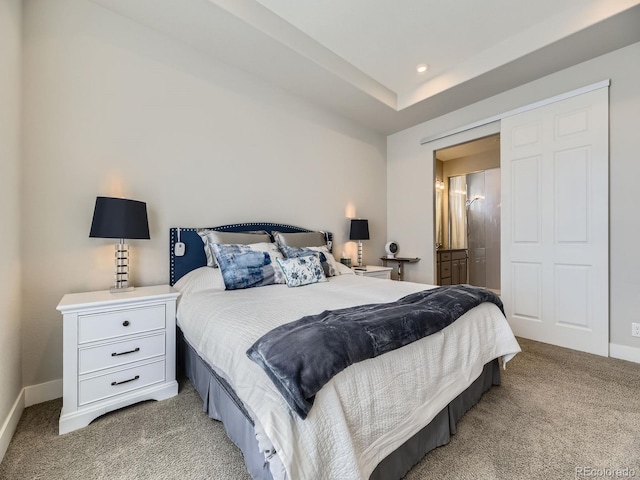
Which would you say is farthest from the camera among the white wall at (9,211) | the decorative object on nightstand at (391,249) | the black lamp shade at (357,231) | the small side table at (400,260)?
the decorative object on nightstand at (391,249)

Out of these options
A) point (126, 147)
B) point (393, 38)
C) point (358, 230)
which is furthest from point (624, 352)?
point (126, 147)

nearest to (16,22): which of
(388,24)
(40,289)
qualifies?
(40,289)

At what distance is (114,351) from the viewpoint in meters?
1.69

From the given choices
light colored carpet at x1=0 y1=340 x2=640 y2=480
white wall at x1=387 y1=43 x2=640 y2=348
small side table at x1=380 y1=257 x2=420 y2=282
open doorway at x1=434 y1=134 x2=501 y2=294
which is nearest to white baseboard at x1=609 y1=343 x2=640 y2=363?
white wall at x1=387 y1=43 x2=640 y2=348

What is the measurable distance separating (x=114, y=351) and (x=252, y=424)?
1120 mm

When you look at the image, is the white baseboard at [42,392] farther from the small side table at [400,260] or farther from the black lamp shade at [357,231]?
the small side table at [400,260]

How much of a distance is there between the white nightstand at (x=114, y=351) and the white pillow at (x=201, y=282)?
0.16 meters

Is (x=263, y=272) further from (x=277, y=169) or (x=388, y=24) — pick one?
(x=388, y=24)

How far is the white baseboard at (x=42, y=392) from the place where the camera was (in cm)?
181

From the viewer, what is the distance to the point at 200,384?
5.86ft

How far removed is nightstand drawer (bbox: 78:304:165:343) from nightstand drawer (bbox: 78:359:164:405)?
24 centimetres

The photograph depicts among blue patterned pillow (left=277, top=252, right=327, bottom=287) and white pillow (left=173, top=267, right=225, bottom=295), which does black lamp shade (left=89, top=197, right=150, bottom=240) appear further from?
blue patterned pillow (left=277, top=252, right=327, bottom=287)

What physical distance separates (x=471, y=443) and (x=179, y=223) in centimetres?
255

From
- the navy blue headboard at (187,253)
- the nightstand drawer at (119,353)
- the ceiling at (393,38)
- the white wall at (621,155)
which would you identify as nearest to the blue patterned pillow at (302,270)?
the navy blue headboard at (187,253)
